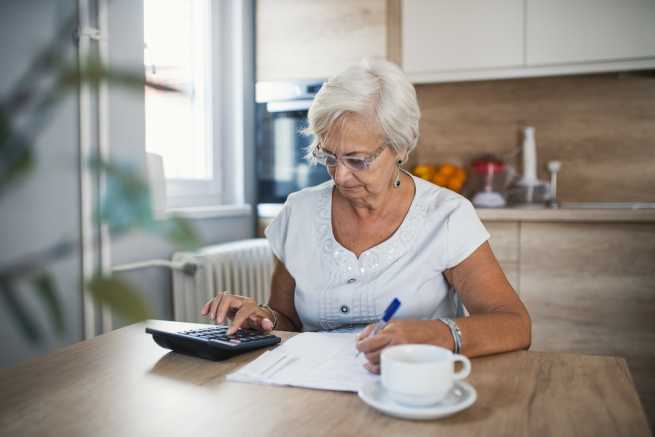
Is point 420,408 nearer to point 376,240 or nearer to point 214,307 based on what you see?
point 214,307

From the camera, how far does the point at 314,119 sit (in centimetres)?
126

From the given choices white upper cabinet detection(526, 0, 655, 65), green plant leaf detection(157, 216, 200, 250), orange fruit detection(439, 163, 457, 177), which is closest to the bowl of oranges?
orange fruit detection(439, 163, 457, 177)

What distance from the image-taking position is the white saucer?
2.18ft

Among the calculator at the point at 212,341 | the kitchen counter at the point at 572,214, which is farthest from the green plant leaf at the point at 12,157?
the kitchen counter at the point at 572,214

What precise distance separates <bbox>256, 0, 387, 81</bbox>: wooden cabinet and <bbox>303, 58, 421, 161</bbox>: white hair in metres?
1.50

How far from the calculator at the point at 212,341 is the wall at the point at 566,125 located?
216 centimetres

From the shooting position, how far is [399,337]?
86 cm

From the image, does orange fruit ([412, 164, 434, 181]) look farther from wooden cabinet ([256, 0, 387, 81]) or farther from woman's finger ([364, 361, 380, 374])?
woman's finger ([364, 361, 380, 374])

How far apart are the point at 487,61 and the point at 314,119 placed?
5.24ft

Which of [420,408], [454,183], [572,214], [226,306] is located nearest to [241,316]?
[226,306]

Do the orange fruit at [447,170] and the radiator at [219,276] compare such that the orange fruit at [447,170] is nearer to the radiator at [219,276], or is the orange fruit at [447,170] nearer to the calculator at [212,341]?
the radiator at [219,276]

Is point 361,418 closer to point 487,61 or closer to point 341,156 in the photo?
point 341,156

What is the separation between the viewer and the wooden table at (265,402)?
26.2 inches

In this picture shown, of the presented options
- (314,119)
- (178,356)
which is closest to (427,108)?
(314,119)
